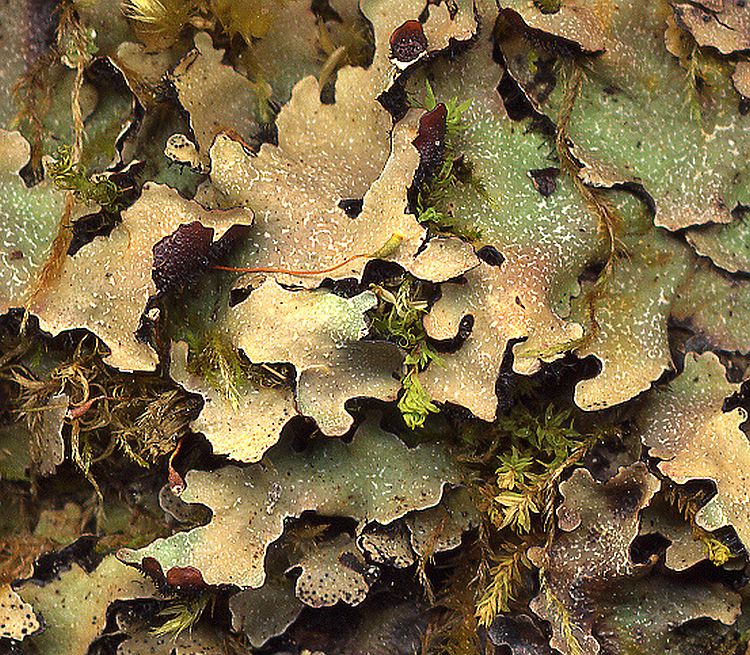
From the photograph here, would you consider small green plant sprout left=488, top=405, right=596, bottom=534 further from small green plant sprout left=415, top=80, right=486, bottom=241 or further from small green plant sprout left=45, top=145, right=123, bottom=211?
small green plant sprout left=45, top=145, right=123, bottom=211

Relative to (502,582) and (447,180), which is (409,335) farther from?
(502,582)

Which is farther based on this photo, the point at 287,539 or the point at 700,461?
the point at 287,539

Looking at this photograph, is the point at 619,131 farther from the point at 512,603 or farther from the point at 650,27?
the point at 512,603

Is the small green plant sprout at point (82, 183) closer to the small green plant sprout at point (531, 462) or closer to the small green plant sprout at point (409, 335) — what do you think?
the small green plant sprout at point (409, 335)

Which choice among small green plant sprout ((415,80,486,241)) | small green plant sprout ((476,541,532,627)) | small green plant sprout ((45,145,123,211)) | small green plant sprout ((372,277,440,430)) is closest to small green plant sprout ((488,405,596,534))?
small green plant sprout ((476,541,532,627))

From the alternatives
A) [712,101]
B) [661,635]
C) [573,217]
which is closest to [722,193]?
[712,101]

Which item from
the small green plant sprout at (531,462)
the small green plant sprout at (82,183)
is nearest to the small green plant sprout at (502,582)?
the small green plant sprout at (531,462)
